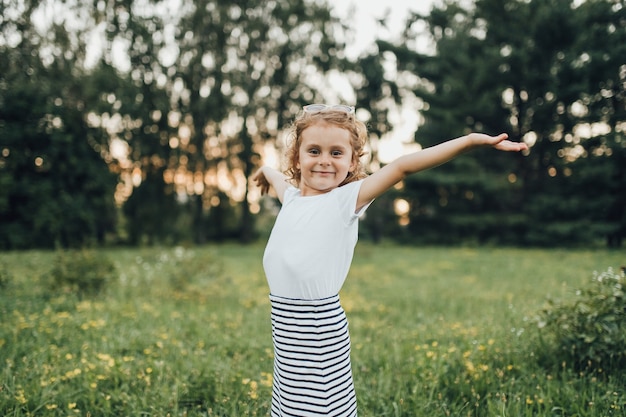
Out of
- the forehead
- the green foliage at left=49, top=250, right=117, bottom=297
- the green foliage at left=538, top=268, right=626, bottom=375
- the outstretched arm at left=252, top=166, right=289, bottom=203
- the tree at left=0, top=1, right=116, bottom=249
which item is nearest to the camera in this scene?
the forehead

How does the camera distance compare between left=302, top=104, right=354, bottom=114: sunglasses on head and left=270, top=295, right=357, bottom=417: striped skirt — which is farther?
left=302, top=104, right=354, bottom=114: sunglasses on head

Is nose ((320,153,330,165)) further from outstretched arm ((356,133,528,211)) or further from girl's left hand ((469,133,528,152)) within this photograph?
girl's left hand ((469,133,528,152))

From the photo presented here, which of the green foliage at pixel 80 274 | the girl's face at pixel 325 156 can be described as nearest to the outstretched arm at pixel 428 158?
the girl's face at pixel 325 156

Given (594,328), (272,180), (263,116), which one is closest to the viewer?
(272,180)

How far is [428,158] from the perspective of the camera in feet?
6.16

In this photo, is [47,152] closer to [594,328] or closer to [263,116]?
[263,116]

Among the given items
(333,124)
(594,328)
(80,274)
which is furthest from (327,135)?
(80,274)

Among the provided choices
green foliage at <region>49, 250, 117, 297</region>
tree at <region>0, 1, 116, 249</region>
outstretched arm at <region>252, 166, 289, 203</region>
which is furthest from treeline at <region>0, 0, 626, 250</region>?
outstretched arm at <region>252, 166, 289, 203</region>

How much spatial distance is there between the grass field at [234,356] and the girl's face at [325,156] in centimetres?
177

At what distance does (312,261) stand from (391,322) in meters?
4.50

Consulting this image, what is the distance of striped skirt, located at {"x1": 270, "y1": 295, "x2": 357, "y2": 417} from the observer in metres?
1.99

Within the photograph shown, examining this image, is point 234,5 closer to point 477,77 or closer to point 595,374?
point 477,77

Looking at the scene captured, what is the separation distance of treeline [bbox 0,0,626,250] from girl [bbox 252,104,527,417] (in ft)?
53.2

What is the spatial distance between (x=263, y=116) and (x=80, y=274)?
2294 centimetres
